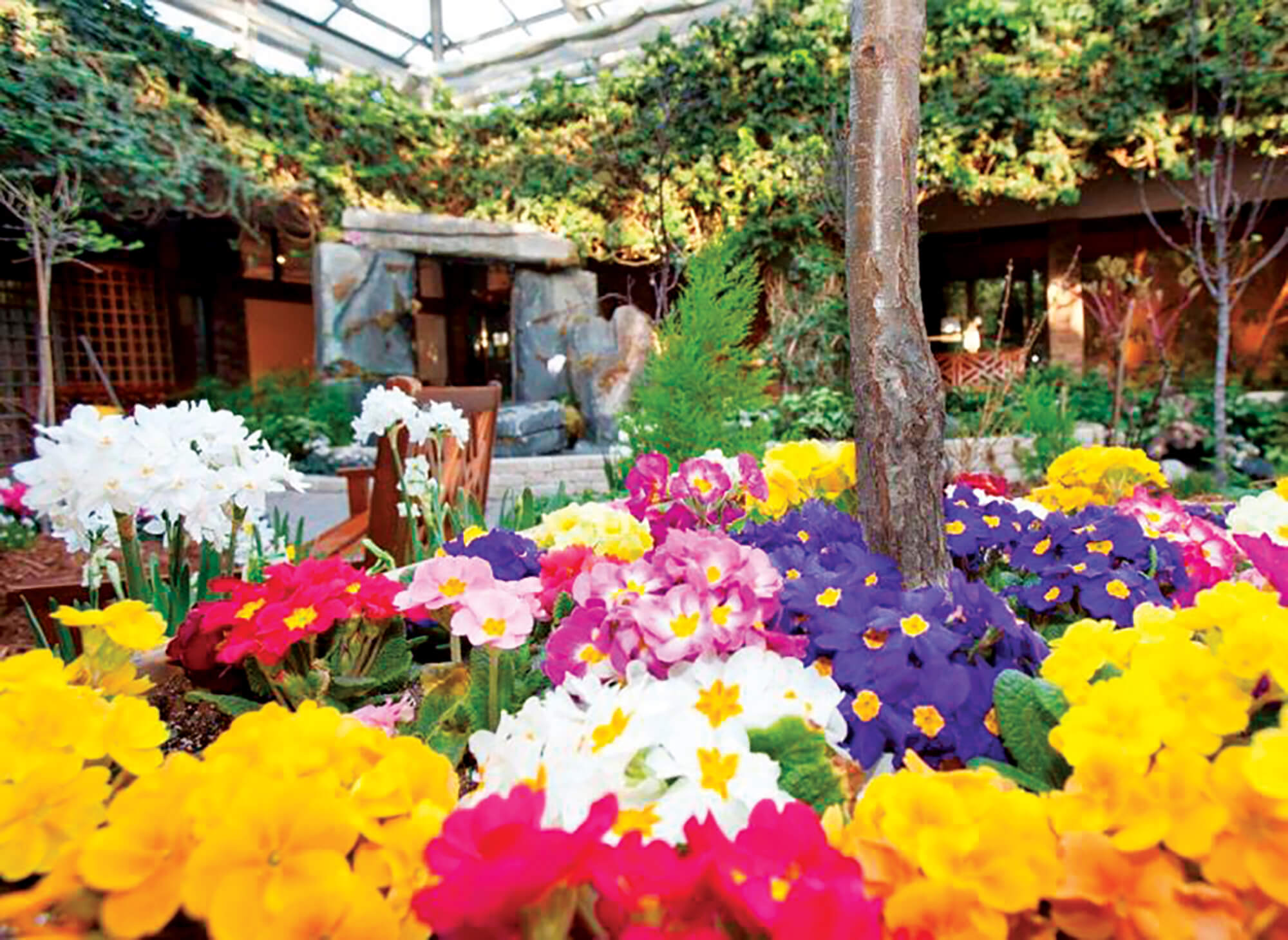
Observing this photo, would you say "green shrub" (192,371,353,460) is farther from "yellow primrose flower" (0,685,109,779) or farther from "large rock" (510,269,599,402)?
"yellow primrose flower" (0,685,109,779)

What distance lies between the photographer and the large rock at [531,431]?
7328 millimetres

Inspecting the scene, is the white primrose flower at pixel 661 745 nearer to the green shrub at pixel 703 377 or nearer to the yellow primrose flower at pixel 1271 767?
the yellow primrose flower at pixel 1271 767

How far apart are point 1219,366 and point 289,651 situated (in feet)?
23.1

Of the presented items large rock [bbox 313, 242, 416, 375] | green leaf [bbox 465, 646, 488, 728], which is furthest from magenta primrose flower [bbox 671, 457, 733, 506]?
large rock [bbox 313, 242, 416, 375]

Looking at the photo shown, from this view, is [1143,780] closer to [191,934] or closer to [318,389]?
[191,934]

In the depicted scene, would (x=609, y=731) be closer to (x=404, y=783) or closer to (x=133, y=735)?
(x=404, y=783)

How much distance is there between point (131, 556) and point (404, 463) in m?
1.16

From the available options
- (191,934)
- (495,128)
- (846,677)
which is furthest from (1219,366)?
(495,128)

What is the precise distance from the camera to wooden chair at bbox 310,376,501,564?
208 centimetres

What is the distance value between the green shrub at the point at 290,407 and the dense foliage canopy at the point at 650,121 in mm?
1905

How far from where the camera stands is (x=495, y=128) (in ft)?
31.0

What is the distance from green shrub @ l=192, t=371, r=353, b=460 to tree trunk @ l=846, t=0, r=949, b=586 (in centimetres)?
709

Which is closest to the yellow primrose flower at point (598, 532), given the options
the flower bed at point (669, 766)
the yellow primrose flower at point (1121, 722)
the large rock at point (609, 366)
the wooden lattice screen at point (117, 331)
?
the flower bed at point (669, 766)

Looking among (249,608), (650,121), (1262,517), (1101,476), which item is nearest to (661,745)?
(249,608)
